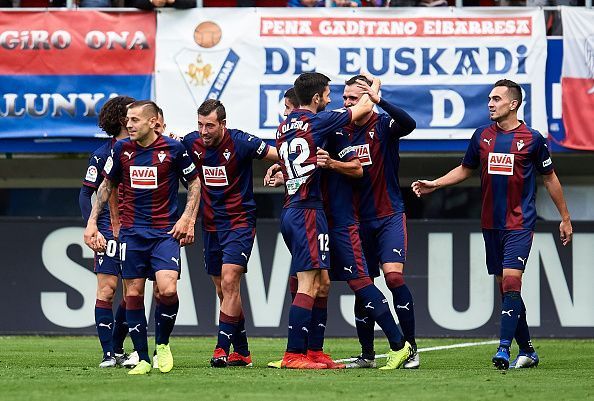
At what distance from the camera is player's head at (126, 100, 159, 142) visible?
32.1ft

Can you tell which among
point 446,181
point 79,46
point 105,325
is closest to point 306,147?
point 446,181

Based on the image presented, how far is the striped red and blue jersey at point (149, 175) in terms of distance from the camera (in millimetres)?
9867

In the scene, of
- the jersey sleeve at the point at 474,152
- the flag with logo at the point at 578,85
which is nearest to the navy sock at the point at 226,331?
the jersey sleeve at the point at 474,152

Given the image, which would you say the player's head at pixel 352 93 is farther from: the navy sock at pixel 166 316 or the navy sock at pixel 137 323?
the navy sock at pixel 137 323

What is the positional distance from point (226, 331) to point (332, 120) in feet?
6.37

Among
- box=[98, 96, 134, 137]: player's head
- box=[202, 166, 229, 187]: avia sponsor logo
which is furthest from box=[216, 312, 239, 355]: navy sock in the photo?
box=[98, 96, 134, 137]: player's head

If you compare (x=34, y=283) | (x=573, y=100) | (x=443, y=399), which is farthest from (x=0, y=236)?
(x=443, y=399)

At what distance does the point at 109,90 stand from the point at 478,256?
503 cm

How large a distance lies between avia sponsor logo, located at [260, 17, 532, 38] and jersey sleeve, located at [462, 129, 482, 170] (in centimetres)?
532

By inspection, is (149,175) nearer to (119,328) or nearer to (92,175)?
(92,175)

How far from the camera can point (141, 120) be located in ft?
32.1

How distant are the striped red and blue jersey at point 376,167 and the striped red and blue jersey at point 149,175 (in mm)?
1504

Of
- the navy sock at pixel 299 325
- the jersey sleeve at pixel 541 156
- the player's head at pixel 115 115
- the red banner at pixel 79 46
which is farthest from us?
the red banner at pixel 79 46

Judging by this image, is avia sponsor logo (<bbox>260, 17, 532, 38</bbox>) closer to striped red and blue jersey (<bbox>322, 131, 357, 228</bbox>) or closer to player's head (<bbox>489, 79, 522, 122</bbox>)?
player's head (<bbox>489, 79, 522, 122</bbox>)
